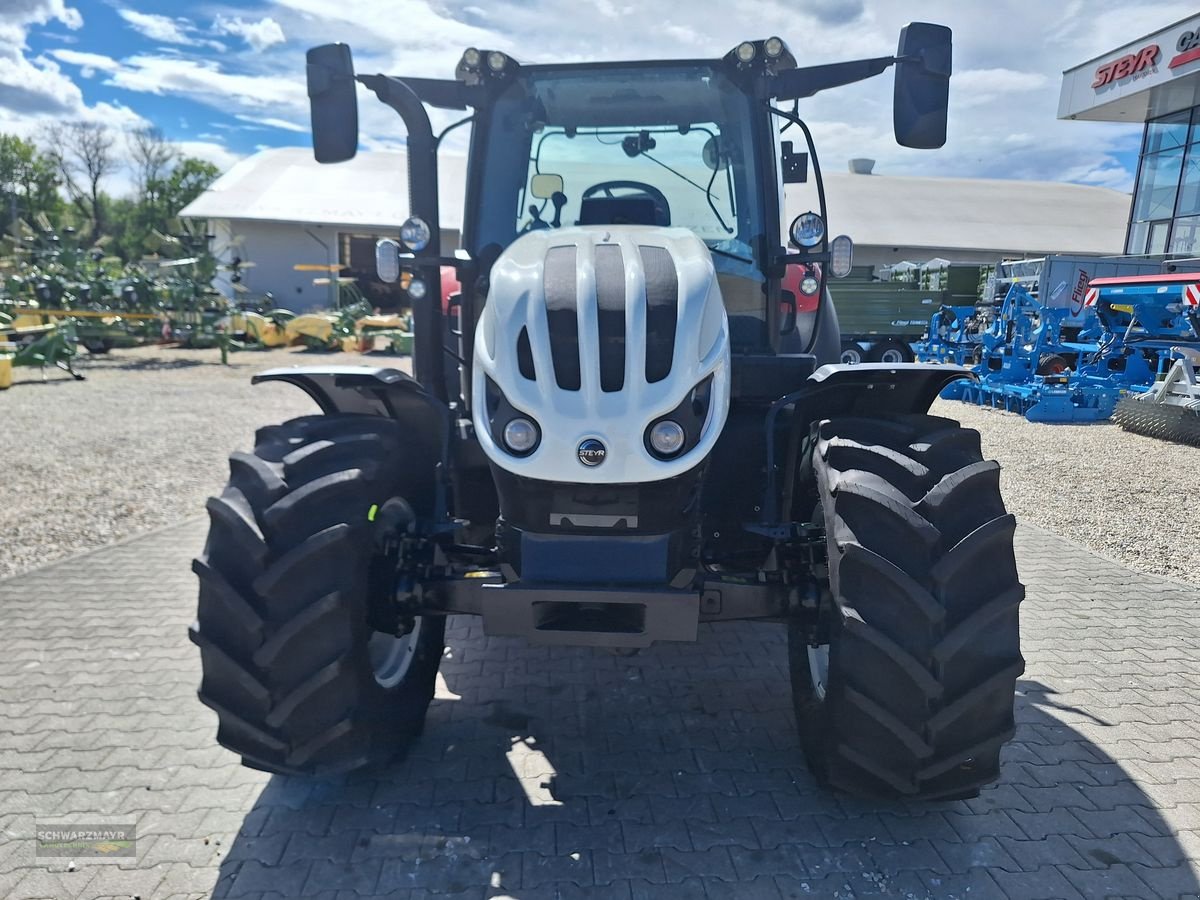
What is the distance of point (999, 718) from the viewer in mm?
2336

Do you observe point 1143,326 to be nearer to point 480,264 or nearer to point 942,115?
point 942,115

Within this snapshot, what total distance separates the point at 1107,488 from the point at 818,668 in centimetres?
569

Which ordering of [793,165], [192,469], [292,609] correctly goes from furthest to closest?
[192,469]
[793,165]
[292,609]

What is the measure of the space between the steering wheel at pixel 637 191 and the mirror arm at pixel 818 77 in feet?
2.01

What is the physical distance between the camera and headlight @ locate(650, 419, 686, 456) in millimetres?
2348

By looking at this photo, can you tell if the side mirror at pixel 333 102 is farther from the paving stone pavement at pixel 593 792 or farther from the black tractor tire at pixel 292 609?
the paving stone pavement at pixel 593 792

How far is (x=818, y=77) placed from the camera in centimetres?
333

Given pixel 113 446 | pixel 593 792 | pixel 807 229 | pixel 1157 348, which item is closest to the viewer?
pixel 593 792

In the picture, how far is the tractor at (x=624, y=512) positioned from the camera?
2.32 meters

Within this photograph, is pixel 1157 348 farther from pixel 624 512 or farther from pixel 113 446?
pixel 113 446

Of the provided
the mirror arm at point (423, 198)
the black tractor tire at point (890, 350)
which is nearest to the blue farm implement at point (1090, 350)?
the black tractor tire at point (890, 350)

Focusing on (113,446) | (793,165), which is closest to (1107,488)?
(793,165)

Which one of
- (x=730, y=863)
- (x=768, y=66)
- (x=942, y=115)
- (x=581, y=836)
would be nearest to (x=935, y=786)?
(x=730, y=863)

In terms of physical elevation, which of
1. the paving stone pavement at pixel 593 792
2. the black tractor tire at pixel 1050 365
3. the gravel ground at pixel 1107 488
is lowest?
the paving stone pavement at pixel 593 792
